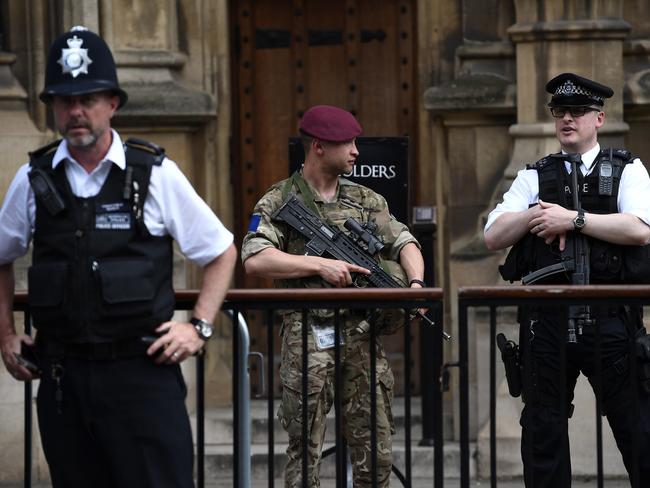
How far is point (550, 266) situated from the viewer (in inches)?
279

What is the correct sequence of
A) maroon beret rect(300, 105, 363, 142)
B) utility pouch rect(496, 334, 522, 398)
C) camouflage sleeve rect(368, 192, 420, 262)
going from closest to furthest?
1. utility pouch rect(496, 334, 522, 398)
2. maroon beret rect(300, 105, 363, 142)
3. camouflage sleeve rect(368, 192, 420, 262)

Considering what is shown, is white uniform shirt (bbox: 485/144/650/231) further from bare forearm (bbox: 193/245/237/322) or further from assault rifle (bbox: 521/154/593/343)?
bare forearm (bbox: 193/245/237/322)

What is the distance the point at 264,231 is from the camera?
24.2 feet

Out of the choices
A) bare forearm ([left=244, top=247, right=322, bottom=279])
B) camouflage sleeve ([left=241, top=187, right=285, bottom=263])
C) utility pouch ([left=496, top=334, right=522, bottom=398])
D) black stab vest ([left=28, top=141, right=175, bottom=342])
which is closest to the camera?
black stab vest ([left=28, top=141, right=175, bottom=342])

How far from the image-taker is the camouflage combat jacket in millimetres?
7352

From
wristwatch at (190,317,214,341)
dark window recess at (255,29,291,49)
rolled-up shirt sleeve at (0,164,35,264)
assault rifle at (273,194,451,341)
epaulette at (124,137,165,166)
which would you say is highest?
dark window recess at (255,29,291,49)

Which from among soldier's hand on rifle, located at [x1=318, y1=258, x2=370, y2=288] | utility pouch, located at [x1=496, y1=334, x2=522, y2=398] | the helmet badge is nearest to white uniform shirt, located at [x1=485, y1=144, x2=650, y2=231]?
utility pouch, located at [x1=496, y1=334, x2=522, y2=398]

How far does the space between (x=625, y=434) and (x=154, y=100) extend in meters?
4.35

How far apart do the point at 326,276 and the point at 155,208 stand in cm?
151

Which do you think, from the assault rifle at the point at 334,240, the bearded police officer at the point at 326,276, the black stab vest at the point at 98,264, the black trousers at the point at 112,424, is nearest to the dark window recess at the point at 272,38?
the bearded police officer at the point at 326,276

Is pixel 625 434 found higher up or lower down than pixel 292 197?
lower down

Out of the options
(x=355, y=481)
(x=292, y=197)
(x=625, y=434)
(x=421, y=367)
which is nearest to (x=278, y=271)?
(x=292, y=197)

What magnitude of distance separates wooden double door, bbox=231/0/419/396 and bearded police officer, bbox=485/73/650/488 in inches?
135

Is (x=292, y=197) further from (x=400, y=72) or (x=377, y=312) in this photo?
(x=400, y=72)
